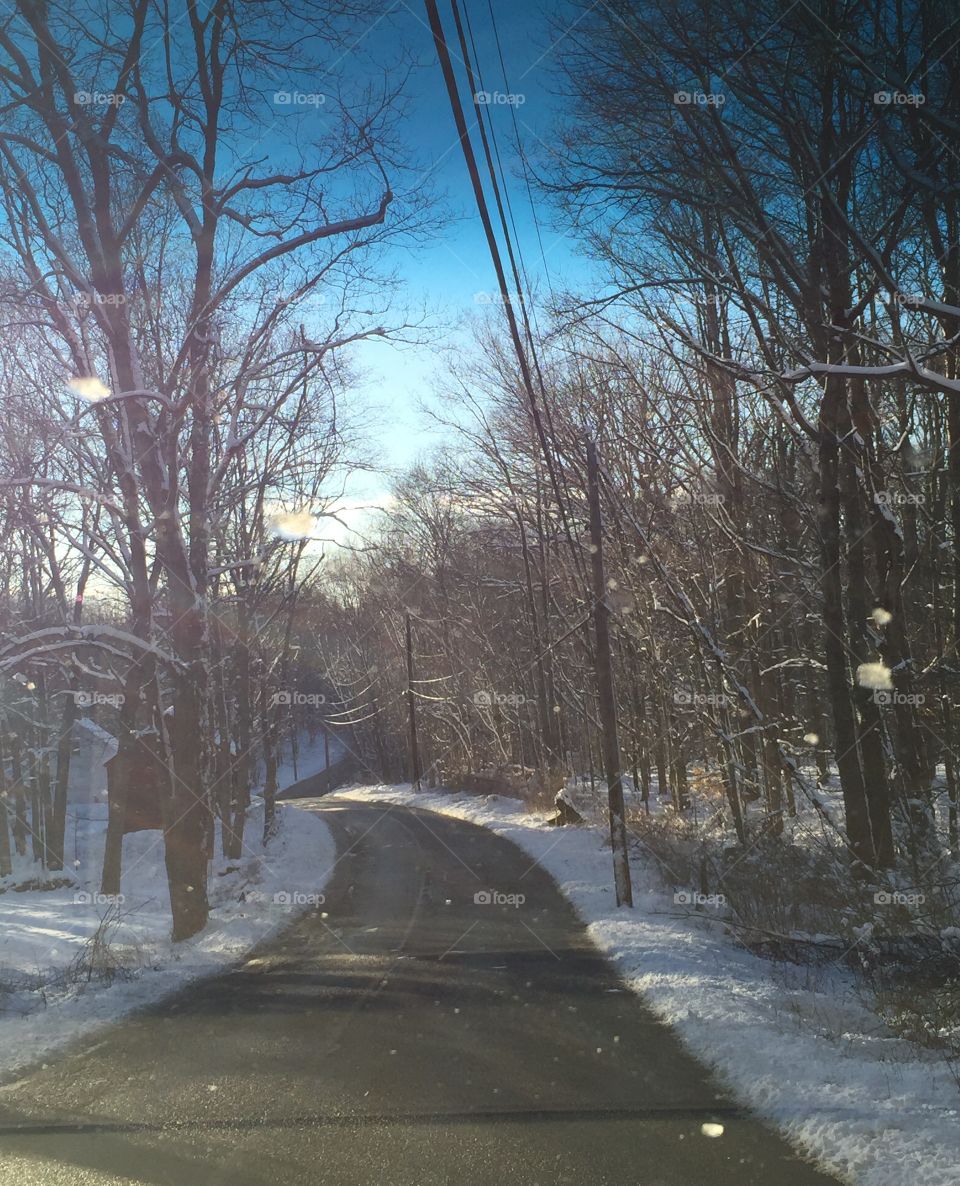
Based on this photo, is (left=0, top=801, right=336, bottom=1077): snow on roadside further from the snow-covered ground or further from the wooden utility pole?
the wooden utility pole

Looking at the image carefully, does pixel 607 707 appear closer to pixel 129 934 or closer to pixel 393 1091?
pixel 129 934

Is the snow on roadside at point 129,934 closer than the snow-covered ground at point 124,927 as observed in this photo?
Yes

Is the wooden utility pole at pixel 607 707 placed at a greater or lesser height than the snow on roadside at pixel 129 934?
greater

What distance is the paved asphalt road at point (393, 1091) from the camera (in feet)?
15.4

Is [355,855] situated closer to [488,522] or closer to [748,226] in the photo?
[488,522]

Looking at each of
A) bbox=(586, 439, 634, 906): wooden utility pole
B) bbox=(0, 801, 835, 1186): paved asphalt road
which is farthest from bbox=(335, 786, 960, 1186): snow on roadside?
bbox=(586, 439, 634, 906): wooden utility pole

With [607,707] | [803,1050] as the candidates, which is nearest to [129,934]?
[607,707]

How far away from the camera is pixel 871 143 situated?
10.5 meters

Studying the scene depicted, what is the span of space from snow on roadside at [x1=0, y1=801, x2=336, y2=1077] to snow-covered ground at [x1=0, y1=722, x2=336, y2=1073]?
A: 0.05ft

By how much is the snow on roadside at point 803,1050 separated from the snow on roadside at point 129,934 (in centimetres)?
478

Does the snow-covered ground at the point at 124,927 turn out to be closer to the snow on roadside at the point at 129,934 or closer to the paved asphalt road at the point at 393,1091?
the snow on roadside at the point at 129,934

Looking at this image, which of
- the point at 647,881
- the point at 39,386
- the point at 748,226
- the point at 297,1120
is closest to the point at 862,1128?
the point at 297,1120

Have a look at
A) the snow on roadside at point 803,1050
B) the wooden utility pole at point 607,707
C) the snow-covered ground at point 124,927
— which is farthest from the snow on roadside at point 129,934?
the wooden utility pole at point 607,707

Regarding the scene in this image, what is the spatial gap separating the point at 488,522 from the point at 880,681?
19289 millimetres
